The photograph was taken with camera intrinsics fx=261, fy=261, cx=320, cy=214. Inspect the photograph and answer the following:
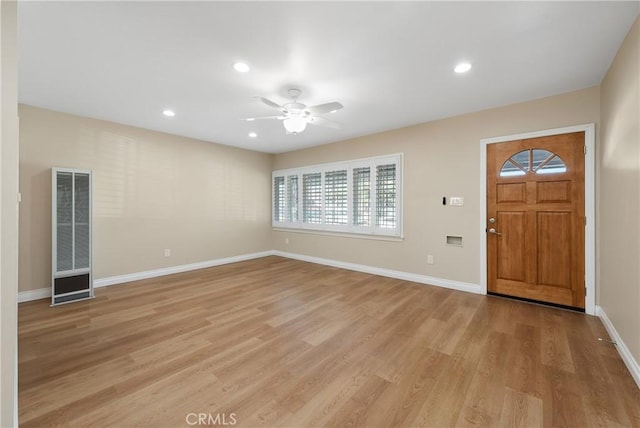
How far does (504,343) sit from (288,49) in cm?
328

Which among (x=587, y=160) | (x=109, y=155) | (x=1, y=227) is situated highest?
(x=109, y=155)

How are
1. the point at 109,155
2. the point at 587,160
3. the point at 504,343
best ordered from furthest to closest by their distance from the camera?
the point at 109,155, the point at 587,160, the point at 504,343

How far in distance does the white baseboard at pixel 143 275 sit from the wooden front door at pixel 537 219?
4816mm

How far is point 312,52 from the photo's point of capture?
2.30 metres

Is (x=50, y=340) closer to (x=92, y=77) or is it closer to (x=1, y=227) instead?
(x=1, y=227)

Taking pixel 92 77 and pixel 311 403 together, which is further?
pixel 92 77

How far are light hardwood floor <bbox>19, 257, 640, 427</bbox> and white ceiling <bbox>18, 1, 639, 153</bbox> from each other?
2608 mm

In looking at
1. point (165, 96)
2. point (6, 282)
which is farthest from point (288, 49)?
point (6, 282)

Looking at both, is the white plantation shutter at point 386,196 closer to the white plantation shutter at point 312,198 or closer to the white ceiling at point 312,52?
the white ceiling at point 312,52

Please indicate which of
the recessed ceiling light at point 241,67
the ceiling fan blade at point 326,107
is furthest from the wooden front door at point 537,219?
the recessed ceiling light at point 241,67

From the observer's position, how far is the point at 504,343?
7.91ft

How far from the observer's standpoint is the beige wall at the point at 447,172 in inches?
128

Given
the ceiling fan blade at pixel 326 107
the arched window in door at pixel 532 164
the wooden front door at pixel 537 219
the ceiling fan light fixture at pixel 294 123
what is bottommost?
the wooden front door at pixel 537 219

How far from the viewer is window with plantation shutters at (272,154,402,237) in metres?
4.64
